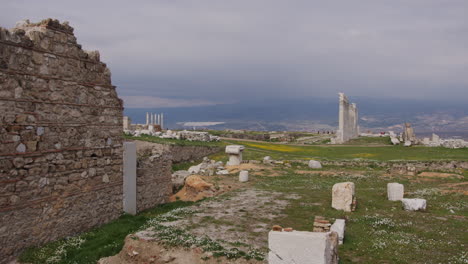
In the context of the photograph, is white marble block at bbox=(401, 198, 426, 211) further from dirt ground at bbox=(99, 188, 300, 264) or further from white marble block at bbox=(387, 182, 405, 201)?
dirt ground at bbox=(99, 188, 300, 264)

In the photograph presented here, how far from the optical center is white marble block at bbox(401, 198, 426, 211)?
16281 mm

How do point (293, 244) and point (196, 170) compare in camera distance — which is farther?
point (196, 170)

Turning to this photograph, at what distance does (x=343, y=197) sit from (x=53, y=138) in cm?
1223

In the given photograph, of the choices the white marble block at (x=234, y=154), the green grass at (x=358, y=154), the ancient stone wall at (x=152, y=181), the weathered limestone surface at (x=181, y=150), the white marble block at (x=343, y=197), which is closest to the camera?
the white marble block at (x=343, y=197)

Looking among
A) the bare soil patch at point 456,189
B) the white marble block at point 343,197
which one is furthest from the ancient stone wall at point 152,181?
the bare soil patch at point 456,189

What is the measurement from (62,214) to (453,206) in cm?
1723

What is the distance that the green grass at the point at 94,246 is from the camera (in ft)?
35.8

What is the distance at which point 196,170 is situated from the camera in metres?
28.5

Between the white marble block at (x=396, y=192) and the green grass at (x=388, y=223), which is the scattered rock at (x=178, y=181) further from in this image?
the white marble block at (x=396, y=192)

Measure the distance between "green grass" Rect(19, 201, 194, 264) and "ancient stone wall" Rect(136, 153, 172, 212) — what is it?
7.68 feet

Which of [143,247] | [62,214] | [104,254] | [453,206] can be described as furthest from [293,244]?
[453,206]

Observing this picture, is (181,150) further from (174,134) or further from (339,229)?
(339,229)

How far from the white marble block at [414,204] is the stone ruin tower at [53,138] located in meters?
13.0

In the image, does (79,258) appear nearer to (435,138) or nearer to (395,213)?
(395,213)
